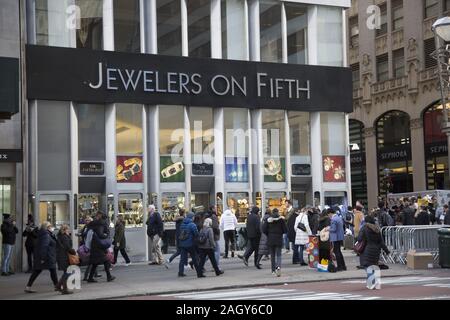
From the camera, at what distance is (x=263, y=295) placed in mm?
15188

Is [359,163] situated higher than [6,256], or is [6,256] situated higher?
[359,163]

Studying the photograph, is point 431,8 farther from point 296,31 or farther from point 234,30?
point 234,30

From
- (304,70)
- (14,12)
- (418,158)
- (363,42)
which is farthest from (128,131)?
(363,42)

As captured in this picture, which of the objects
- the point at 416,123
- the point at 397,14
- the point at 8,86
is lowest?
the point at 8,86

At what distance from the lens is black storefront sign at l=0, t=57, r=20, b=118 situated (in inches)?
768

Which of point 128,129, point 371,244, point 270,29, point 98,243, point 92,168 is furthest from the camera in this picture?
point 270,29

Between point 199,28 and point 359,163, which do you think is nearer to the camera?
point 199,28

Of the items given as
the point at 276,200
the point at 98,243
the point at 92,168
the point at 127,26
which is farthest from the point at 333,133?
the point at 98,243

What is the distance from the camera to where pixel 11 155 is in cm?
2255

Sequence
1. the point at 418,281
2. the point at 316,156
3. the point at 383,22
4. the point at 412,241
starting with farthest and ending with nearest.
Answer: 1. the point at 383,22
2. the point at 316,156
3. the point at 412,241
4. the point at 418,281

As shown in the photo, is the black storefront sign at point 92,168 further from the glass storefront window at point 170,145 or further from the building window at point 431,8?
the building window at point 431,8

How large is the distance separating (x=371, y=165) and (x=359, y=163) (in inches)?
73.4
